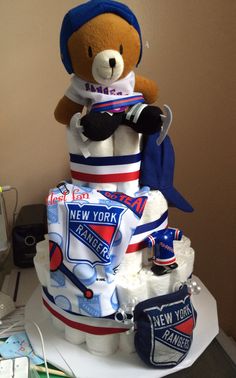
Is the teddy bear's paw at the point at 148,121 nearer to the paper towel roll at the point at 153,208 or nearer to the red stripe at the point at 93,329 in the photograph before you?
the paper towel roll at the point at 153,208

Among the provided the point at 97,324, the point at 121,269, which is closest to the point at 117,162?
the point at 121,269

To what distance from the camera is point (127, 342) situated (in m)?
0.70

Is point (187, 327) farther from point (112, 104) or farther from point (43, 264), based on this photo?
point (112, 104)

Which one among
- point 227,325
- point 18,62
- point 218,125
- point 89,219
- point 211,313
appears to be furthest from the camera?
point 227,325

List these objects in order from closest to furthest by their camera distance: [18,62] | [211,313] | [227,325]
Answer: [211,313] → [18,62] → [227,325]

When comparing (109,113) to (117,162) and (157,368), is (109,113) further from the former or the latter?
(157,368)

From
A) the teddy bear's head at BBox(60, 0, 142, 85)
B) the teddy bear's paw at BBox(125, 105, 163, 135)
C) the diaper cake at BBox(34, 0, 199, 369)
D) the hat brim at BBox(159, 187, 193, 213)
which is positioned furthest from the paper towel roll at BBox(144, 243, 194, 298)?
the teddy bear's head at BBox(60, 0, 142, 85)

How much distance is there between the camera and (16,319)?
0.83 m

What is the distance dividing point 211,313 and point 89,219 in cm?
35

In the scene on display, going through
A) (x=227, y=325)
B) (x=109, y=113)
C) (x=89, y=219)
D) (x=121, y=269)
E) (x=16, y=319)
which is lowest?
(x=227, y=325)

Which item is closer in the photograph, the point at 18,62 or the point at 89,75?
the point at 89,75

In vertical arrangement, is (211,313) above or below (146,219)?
below

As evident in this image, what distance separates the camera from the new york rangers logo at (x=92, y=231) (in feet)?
2.12

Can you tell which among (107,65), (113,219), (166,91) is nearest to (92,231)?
(113,219)
